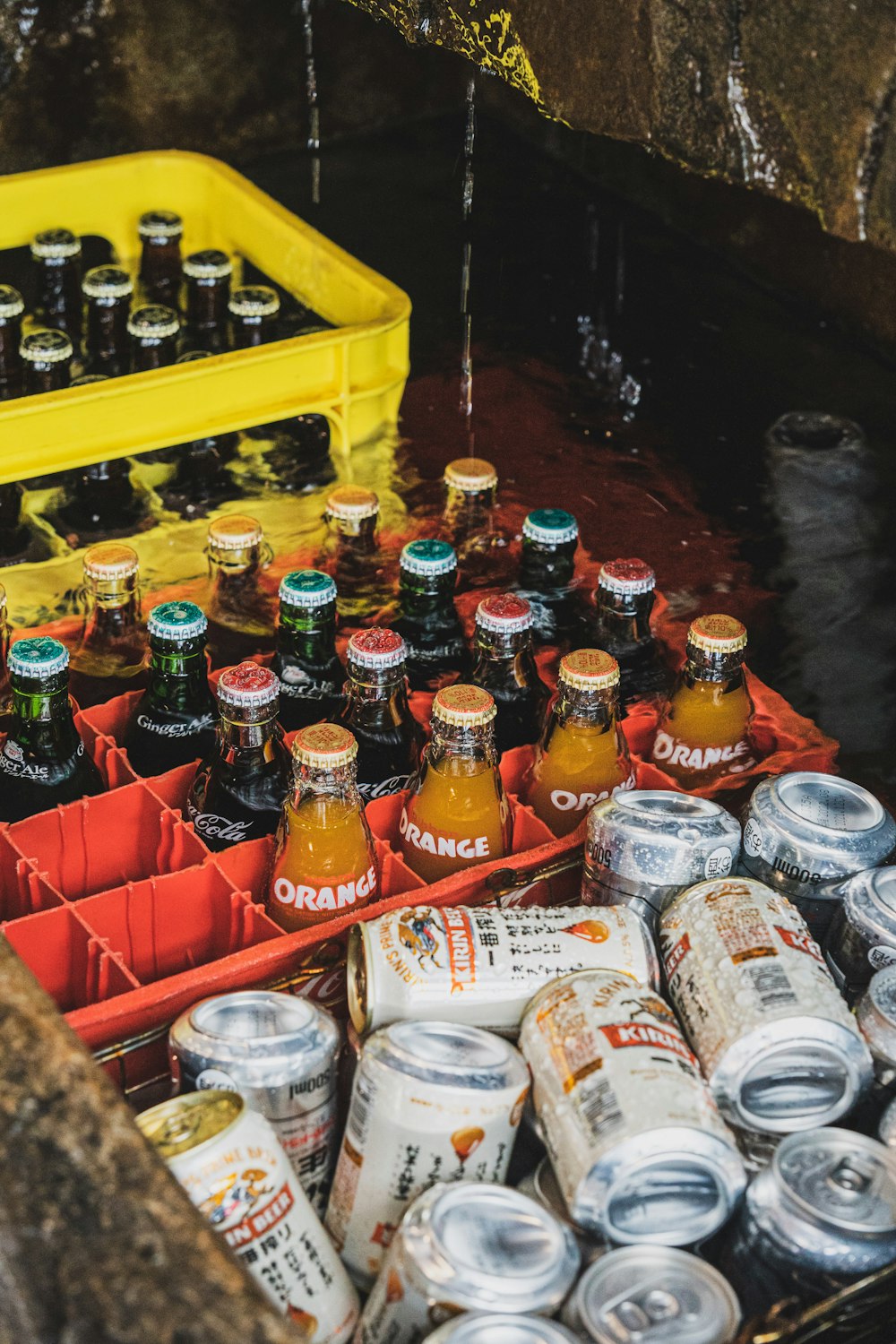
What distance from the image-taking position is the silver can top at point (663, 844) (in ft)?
4.66

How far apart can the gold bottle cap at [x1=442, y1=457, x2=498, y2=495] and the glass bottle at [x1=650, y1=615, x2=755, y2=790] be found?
21.1 inches

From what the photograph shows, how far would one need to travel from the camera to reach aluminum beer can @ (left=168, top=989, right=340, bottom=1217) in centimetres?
118

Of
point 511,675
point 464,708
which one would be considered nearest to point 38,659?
point 464,708

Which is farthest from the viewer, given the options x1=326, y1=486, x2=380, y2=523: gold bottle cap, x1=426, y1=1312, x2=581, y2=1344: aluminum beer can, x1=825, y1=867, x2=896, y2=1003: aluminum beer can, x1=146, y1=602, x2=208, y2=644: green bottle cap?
x1=326, y1=486, x2=380, y2=523: gold bottle cap

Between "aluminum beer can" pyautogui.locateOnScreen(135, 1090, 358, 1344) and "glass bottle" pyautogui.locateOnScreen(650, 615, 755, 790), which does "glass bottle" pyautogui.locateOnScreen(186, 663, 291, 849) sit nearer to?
"glass bottle" pyautogui.locateOnScreen(650, 615, 755, 790)

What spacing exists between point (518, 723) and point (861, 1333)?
0.96 meters

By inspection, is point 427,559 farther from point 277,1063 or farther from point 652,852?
point 277,1063

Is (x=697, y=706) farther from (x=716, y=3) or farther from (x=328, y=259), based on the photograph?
(x=328, y=259)

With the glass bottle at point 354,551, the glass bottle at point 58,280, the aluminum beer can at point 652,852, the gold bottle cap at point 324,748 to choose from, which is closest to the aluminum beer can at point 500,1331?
the aluminum beer can at point 652,852

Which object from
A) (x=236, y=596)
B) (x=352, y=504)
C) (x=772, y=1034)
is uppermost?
(x=772, y=1034)

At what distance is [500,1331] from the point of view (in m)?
0.99

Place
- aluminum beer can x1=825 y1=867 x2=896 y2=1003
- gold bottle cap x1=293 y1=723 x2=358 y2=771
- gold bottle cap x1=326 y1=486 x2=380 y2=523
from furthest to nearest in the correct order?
gold bottle cap x1=326 y1=486 x2=380 y2=523 → gold bottle cap x1=293 y1=723 x2=358 y2=771 → aluminum beer can x1=825 y1=867 x2=896 y2=1003

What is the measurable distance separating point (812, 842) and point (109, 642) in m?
1.04

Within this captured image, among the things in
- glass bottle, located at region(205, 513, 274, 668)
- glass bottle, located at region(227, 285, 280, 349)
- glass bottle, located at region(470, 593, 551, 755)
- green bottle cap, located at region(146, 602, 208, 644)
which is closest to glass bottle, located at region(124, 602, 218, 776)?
green bottle cap, located at region(146, 602, 208, 644)
